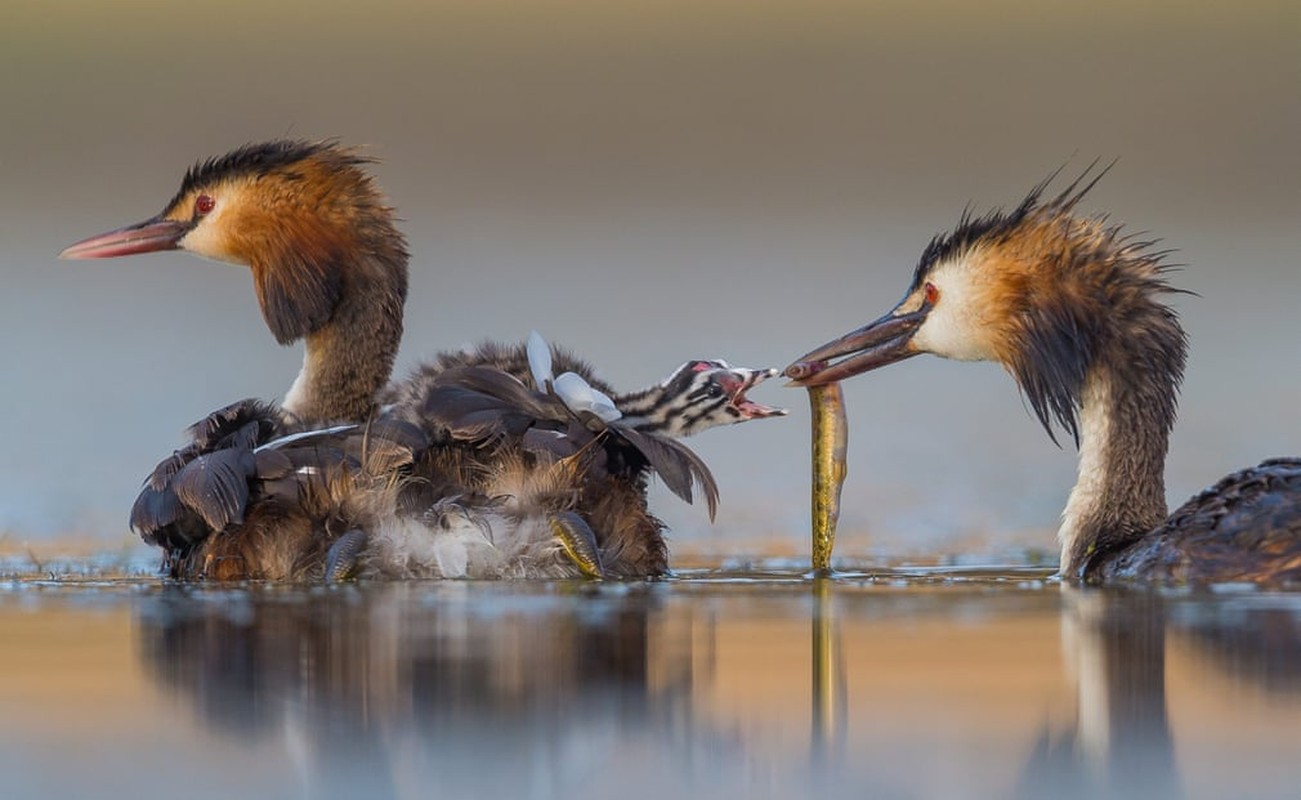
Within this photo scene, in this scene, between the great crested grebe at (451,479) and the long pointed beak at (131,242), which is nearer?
the great crested grebe at (451,479)

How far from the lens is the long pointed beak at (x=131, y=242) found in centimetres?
742

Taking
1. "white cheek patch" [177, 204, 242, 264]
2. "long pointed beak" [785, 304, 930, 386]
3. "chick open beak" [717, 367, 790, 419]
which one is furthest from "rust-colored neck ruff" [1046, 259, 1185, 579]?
"white cheek patch" [177, 204, 242, 264]

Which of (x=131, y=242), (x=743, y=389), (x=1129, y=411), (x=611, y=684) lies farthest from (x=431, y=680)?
(x=131, y=242)

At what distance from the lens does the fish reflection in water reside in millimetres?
3018

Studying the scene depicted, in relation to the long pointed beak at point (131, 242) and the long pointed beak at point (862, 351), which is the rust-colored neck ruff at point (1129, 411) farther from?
the long pointed beak at point (131, 242)

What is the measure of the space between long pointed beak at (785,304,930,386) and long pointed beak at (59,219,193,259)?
7.19 ft

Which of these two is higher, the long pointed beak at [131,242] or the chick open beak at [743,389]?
the long pointed beak at [131,242]

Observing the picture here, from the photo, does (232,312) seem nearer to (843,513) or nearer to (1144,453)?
(843,513)

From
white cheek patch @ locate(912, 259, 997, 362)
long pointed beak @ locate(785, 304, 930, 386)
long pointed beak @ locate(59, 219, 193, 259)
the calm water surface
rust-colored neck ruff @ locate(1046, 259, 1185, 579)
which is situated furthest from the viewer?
long pointed beak @ locate(59, 219, 193, 259)

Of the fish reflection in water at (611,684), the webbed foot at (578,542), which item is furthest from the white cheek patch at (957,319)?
the webbed foot at (578,542)

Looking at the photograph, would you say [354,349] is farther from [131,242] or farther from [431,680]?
[431,680]

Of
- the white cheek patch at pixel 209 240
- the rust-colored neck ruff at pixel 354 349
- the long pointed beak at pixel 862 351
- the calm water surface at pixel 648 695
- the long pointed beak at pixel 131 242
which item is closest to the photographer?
the calm water surface at pixel 648 695

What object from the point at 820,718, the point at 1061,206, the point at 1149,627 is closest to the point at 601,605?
the point at 1149,627

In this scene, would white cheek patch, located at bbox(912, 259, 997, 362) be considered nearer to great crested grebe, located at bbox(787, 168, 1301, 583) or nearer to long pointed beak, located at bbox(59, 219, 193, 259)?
great crested grebe, located at bbox(787, 168, 1301, 583)
